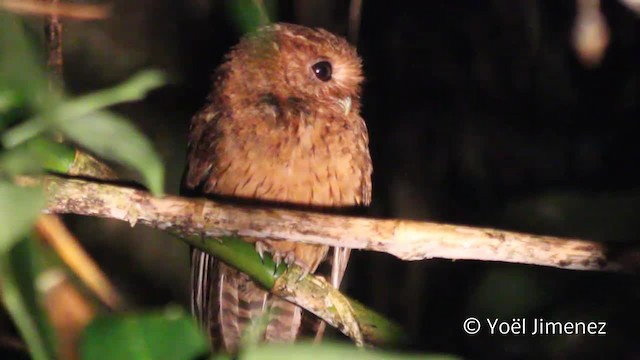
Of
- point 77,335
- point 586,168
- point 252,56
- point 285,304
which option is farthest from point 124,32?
point 77,335

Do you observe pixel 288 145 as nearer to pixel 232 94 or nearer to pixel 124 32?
pixel 232 94

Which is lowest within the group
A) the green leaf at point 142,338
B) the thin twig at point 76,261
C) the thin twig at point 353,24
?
the green leaf at point 142,338

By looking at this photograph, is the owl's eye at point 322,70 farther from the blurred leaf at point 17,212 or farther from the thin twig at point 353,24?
the blurred leaf at point 17,212

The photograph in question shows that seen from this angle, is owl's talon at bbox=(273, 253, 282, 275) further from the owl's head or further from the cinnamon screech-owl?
the owl's head

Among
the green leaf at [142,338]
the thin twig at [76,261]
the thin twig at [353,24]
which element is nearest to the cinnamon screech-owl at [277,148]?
the thin twig at [353,24]

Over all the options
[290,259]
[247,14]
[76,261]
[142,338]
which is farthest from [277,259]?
[142,338]

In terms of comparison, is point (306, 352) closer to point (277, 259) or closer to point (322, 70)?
point (277, 259)
